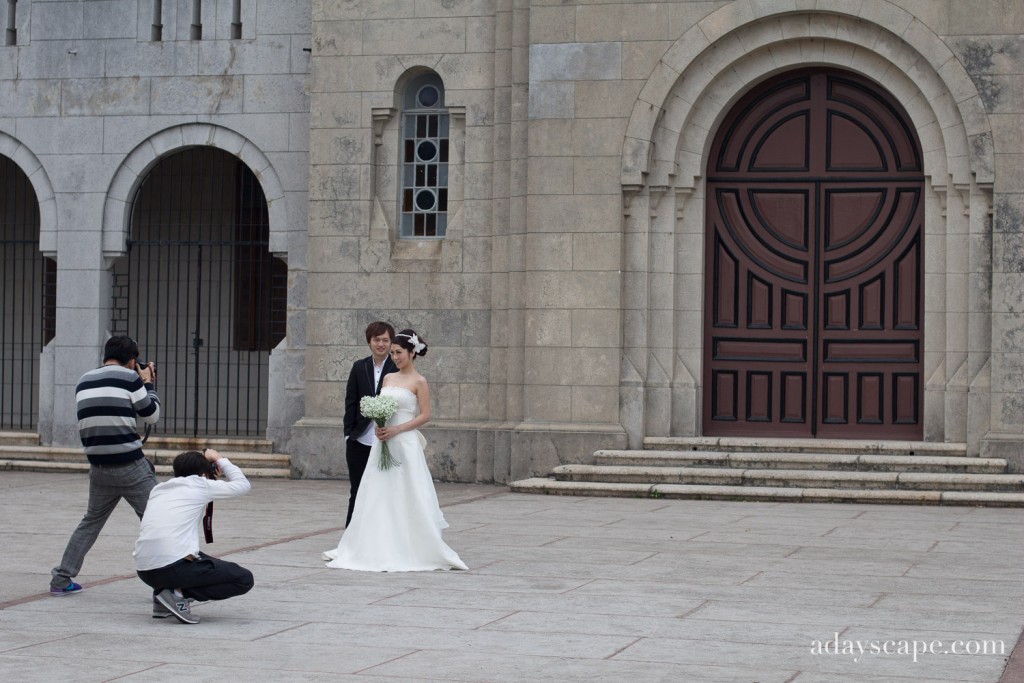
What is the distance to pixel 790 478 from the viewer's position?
47.9 feet

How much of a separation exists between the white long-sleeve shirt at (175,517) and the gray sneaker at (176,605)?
156 millimetres

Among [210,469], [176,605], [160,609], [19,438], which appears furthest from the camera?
[19,438]

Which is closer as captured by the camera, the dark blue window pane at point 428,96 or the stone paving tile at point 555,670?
the stone paving tile at point 555,670

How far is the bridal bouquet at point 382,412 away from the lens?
10.4 meters

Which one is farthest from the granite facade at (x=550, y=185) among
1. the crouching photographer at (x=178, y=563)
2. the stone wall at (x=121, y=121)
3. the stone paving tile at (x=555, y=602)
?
the crouching photographer at (x=178, y=563)

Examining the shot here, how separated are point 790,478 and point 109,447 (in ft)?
24.7

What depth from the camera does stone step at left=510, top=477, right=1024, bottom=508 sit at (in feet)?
45.8

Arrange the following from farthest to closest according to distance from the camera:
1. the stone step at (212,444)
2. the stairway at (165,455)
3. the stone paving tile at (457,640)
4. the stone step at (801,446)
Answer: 1. the stone step at (212,444)
2. the stairway at (165,455)
3. the stone step at (801,446)
4. the stone paving tile at (457,640)

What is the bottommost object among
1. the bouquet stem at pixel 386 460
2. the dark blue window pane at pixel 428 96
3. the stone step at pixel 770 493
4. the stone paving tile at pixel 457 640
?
the stone paving tile at pixel 457 640

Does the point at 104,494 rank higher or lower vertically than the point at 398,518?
higher

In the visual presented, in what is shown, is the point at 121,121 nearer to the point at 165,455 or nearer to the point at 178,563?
the point at 165,455

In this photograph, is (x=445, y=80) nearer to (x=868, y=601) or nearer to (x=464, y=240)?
(x=464, y=240)

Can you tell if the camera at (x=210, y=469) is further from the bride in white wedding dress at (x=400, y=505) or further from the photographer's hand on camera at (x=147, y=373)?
the bride in white wedding dress at (x=400, y=505)

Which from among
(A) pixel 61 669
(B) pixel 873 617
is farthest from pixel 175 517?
(B) pixel 873 617
